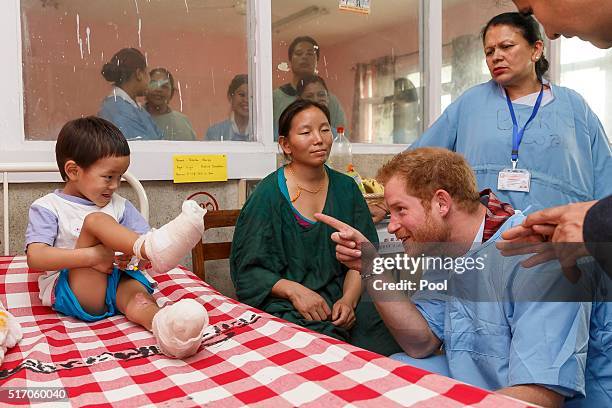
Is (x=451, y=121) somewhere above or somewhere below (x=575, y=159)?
above

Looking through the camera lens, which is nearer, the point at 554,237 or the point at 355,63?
the point at 554,237

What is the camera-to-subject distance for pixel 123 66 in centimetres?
224

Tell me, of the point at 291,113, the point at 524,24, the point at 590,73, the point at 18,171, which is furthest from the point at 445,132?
the point at 590,73

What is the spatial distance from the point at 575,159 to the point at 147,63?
177 centimetres

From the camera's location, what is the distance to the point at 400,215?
1.31 metres

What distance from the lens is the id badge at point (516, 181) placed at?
1963 millimetres

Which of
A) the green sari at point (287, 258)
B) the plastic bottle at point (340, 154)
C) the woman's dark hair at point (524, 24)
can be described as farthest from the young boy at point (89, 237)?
the woman's dark hair at point (524, 24)

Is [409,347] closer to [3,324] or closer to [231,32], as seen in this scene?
[3,324]

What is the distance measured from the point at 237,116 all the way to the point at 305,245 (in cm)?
96

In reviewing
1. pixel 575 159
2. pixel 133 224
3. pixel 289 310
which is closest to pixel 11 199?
pixel 133 224

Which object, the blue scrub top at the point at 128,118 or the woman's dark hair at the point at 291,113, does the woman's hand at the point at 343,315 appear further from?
the blue scrub top at the point at 128,118

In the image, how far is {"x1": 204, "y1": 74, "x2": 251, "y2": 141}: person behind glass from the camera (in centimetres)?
248

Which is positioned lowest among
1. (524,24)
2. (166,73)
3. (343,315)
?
(343,315)

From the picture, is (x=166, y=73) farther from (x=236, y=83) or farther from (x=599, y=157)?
(x=599, y=157)
